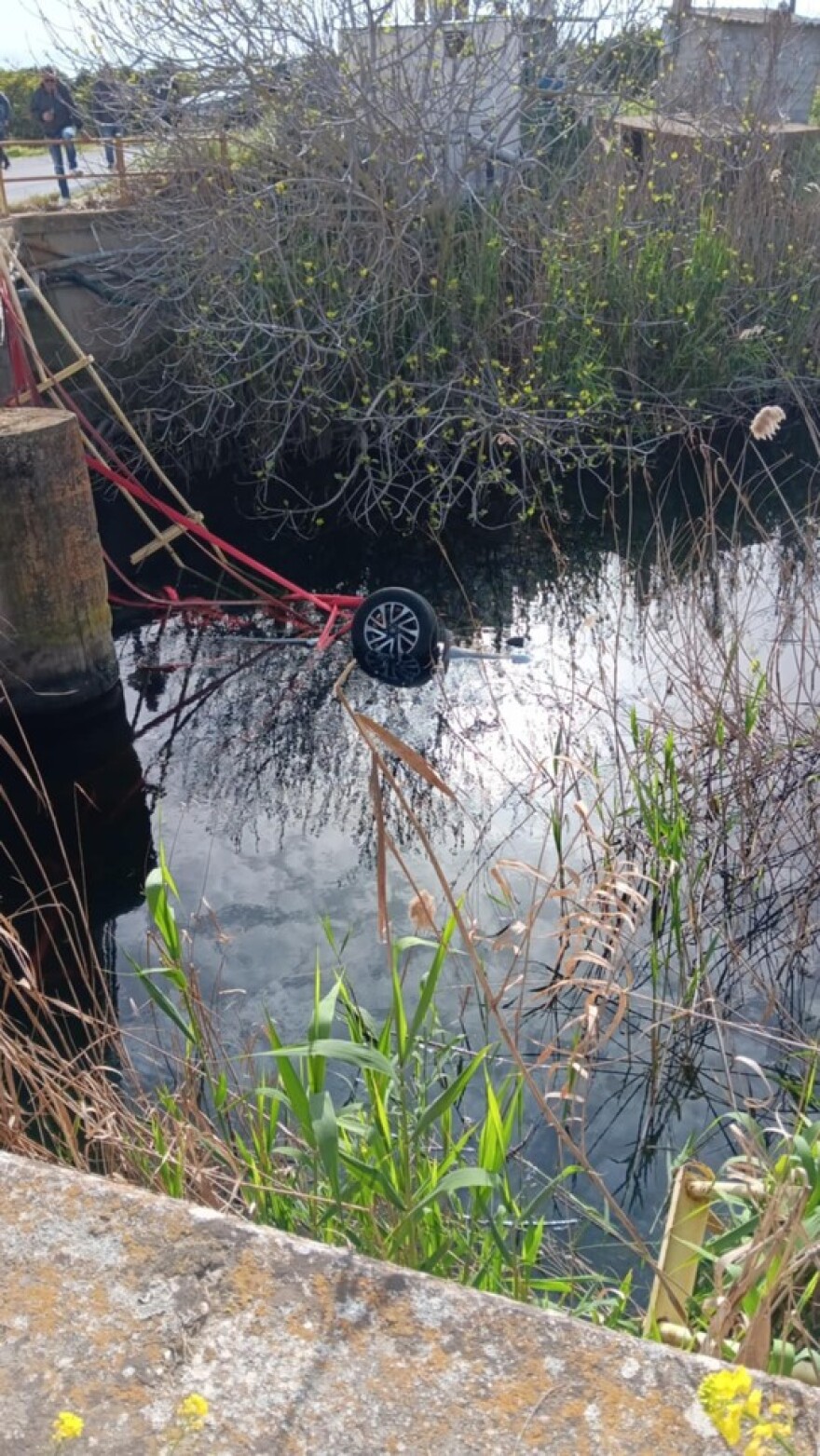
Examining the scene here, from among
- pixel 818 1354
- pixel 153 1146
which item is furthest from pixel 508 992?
pixel 818 1354

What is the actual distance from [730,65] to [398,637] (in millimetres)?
9686

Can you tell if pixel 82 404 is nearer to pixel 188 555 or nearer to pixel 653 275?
pixel 188 555

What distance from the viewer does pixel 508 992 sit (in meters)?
4.83

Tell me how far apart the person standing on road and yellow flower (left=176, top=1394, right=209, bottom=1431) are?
1113 cm

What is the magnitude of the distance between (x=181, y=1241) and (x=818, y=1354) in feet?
4.29

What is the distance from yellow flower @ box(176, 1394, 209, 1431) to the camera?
1.21 meters

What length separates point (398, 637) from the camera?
24.7ft

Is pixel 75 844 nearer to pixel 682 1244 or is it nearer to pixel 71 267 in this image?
pixel 682 1244

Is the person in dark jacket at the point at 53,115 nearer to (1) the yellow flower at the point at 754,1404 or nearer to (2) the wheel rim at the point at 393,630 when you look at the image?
(2) the wheel rim at the point at 393,630

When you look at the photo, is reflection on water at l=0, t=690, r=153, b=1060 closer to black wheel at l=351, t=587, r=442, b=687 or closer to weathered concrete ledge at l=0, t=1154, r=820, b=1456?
black wheel at l=351, t=587, r=442, b=687

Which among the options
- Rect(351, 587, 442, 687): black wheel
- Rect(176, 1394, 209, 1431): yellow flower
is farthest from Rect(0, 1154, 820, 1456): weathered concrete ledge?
Rect(351, 587, 442, 687): black wheel

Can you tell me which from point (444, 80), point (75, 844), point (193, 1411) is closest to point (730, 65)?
point (444, 80)

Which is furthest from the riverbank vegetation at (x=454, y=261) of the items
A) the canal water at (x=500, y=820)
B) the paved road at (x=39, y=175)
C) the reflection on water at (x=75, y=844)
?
the reflection on water at (x=75, y=844)

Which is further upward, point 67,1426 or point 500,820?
point 67,1426
